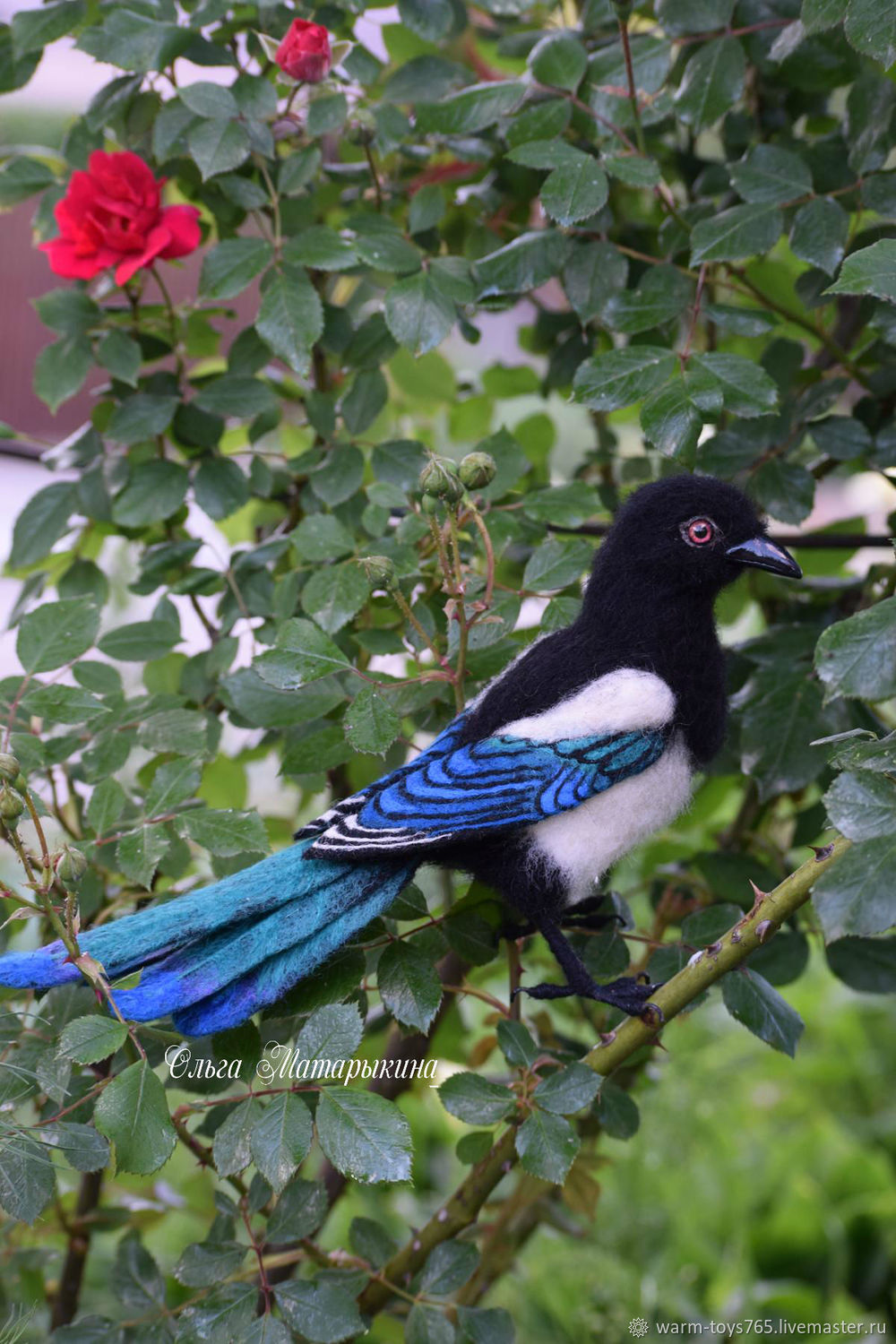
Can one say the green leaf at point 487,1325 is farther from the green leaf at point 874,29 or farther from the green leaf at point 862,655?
the green leaf at point 874,29

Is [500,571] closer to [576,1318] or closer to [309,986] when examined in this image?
[309,986]

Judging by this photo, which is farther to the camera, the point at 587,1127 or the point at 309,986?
the point at 587,1127

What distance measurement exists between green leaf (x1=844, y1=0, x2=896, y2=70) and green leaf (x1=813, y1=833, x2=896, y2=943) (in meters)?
0.51

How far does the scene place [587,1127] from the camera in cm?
135

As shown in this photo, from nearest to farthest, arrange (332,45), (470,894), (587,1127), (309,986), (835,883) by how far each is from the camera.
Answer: (835,883)
(309,986)
(470,894)
(332,45)
(587,1127)

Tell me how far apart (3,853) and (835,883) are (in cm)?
197

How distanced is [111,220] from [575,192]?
0.40 metres

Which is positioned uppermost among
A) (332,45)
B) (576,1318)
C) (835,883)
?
(332,45)

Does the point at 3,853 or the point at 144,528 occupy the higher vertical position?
the point at 144,528

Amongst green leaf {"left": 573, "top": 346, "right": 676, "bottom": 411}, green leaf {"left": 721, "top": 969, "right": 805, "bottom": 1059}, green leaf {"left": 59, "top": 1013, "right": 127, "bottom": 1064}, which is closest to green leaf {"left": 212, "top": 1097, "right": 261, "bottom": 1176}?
green leaf {"left": 59, "top": 1013, "right": 127, "bottom": 1064}

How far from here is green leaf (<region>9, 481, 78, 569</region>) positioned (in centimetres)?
118

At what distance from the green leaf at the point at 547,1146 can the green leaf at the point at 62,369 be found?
0.73 m

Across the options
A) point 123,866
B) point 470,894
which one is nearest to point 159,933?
point 123,866

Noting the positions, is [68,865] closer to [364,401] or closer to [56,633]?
[56,633]
